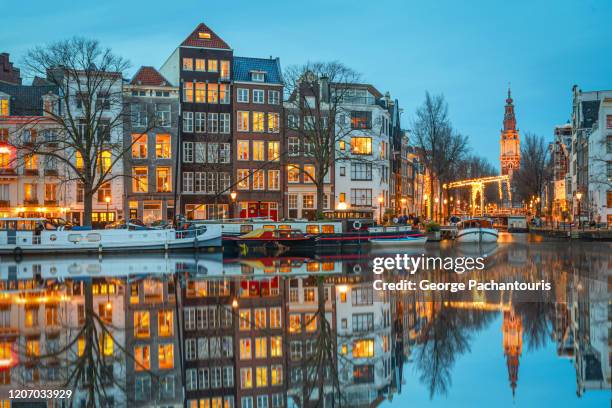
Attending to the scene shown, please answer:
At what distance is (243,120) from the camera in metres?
72.8

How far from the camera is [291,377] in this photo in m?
12.4

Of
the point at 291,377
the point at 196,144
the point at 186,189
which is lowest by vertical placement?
the point at 291,377

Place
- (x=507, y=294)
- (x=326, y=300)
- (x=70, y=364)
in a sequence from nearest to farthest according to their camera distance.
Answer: (x=70, y=364)
(x=326, y=300)
(x=507, y=294)

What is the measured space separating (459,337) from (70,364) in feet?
28.9

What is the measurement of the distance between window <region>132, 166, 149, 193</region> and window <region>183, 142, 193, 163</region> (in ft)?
14.1

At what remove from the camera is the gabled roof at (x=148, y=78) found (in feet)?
229

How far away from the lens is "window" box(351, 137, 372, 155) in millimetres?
77750

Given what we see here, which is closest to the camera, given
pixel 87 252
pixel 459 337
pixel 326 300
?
pixel 459 337

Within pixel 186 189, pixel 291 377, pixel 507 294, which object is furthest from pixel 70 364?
pixel 186 189

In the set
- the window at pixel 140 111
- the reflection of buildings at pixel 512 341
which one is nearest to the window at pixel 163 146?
the window at pixel 140 111

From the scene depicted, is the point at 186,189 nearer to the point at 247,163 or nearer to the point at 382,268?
the point at 247,163

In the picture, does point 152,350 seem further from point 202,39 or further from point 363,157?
point 363,157

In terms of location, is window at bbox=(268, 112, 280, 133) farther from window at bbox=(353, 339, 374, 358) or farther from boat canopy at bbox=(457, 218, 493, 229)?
window at bbox=(353, 339, 374, 358)
